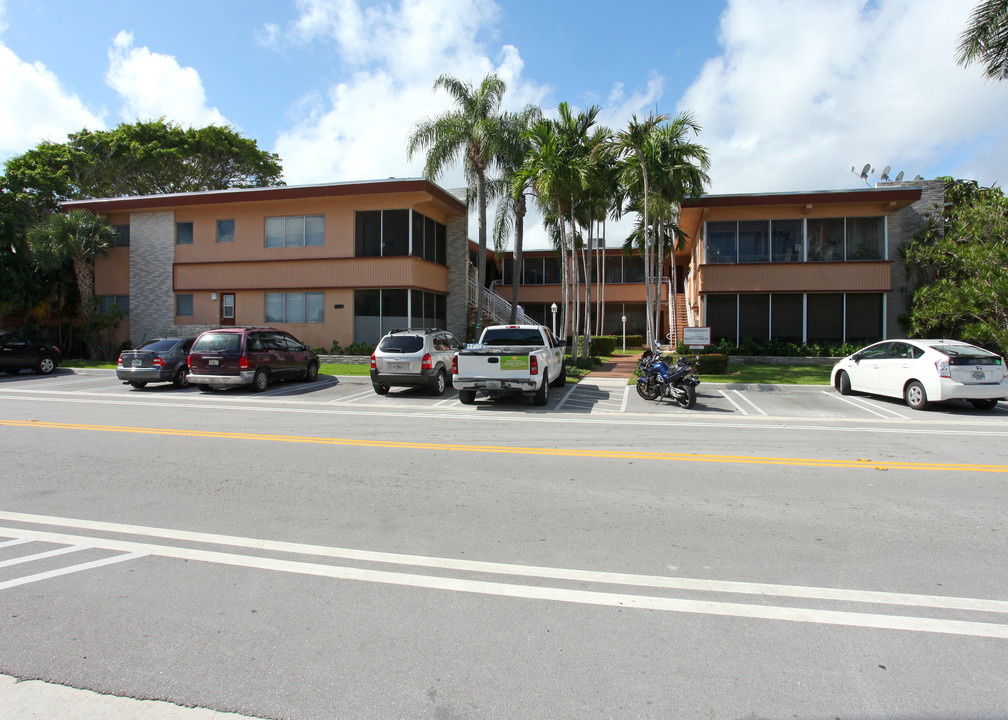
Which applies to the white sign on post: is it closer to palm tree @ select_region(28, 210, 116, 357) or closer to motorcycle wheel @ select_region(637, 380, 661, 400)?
motorcycle wheel @ select_region(637, 380, 661, 400)

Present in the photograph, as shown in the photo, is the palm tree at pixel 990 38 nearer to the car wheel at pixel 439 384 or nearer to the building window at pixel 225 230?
the car wheel at pixel 439 384

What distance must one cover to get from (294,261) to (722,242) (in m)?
17.3

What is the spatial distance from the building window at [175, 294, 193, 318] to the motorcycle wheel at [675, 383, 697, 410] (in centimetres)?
2213

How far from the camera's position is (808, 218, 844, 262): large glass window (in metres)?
23.6

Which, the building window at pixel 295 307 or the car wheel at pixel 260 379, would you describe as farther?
the building window at pixel 295 307

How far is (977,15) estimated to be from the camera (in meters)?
17.5

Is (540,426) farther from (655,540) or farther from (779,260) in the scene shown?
(779,260)

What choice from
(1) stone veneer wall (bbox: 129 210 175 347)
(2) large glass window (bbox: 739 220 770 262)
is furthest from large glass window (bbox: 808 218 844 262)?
(1) stone veneer wall (bbox: 129 210 175 347)

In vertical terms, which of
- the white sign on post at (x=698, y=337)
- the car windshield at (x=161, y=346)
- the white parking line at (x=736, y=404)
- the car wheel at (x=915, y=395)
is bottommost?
the white parking line at (x=736, y=404)

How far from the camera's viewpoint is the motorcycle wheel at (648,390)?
1391 centimetres

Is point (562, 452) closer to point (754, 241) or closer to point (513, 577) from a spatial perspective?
point (513, 577)

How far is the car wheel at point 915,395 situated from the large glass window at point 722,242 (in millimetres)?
12161

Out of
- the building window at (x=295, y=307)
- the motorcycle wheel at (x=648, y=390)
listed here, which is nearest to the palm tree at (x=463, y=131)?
the building window at (x=295, y=307)

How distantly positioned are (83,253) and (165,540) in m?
26.3
